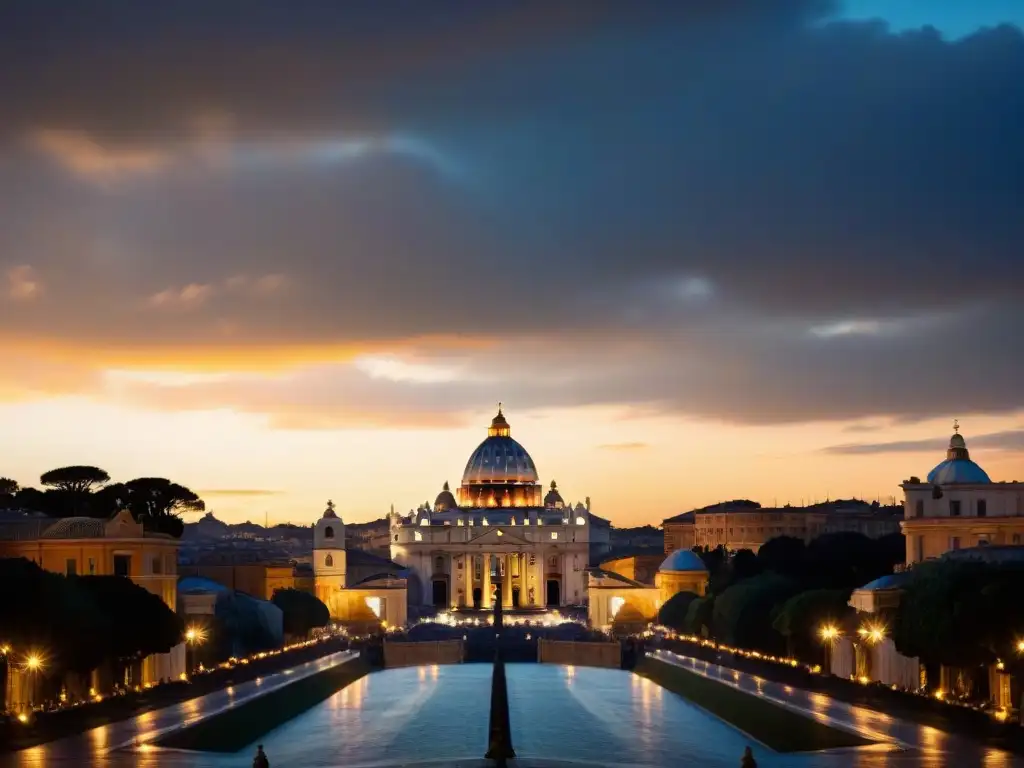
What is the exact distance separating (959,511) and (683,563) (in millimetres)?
58142

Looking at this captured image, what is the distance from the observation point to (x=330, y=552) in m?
184

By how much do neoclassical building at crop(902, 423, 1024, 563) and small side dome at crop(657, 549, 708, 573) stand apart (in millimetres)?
54368

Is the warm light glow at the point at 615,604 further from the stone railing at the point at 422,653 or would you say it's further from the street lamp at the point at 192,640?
the street lamp at the point at 192,640

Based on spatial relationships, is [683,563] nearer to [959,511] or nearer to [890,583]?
[959,511]

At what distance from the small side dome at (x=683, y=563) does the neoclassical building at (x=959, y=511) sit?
5437 cm

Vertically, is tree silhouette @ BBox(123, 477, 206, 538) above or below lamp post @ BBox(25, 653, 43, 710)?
above

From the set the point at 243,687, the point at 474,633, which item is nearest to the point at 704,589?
the point at 474,633

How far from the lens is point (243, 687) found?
91.2 m

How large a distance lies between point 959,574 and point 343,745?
24278mm

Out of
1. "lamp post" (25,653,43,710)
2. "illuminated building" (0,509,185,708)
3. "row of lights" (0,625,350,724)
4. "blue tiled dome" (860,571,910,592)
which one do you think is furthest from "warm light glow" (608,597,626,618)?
"lamp post" (25,653,43,710)

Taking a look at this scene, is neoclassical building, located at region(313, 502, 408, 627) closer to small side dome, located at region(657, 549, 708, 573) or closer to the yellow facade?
small side dome, located at region(657, 549, 708, 573)

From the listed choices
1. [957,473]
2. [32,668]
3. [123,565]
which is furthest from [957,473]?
[32,668]

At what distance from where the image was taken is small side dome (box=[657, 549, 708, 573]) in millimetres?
177000

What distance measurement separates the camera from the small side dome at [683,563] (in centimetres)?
17700
